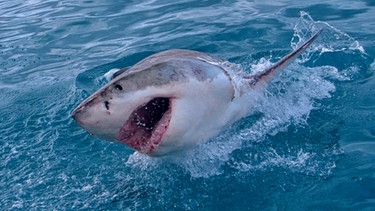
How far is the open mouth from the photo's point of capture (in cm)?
253

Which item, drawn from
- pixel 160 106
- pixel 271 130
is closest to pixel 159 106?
pixel 160 106

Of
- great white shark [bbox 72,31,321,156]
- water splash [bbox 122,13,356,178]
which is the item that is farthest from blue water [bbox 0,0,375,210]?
great white shark [bbox 72,31,321,156]

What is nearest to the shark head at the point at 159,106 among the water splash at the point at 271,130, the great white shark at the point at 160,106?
the great white shark at the point at 160,106

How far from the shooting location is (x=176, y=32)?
7.12m

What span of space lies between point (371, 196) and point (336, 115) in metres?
1.13

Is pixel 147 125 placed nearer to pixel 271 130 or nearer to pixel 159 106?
pixel 159 106

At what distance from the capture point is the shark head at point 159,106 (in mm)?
2410

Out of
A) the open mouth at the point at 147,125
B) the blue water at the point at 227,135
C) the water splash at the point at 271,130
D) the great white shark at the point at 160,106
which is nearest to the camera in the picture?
the great white shark at the point at 160,106

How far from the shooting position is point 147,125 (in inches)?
104

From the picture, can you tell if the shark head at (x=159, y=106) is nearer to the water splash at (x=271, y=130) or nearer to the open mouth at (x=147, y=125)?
the open mouth at (x=147, y=125)

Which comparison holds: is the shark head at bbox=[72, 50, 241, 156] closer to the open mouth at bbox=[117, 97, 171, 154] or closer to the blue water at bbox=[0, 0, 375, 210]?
the open mouth at bbox=[117, 97, 171, 154]

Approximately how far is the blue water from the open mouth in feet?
1.35

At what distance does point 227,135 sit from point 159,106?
0.83 m

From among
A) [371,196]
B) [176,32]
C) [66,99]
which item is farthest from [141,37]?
[371,196]
